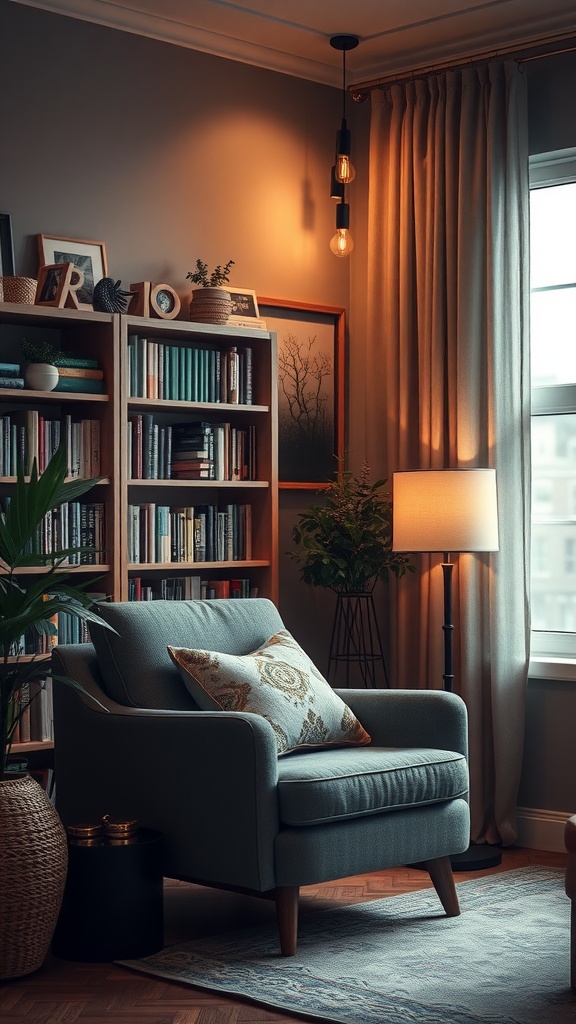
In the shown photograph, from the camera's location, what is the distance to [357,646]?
5312mm

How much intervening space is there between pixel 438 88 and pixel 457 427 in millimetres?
1319

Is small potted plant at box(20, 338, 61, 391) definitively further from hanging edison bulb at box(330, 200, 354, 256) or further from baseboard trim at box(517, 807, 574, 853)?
baseboard trim at box(517, 807, 574, 853)

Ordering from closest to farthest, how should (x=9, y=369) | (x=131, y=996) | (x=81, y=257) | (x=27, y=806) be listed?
1. (x=131, y=996)
2. (x=27, y=806)
3. (x=9, y=369)
4. (x=81, y=257)

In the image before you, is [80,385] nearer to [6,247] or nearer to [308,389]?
[6,247]

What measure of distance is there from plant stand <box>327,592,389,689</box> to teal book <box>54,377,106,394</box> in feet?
4.26

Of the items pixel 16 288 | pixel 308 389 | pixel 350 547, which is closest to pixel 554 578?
pixel 350 547

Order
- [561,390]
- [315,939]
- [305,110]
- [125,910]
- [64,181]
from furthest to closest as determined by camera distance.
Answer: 1. [305,110]
2. [561,390]
3. [64,181]
4. [315,939]
5. [125,910]

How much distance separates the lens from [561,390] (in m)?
4.91

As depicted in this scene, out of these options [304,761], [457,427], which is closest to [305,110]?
[457,427]

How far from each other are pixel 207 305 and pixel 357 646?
4.96 feet

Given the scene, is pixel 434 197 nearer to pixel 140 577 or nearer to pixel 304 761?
pixel 140 577

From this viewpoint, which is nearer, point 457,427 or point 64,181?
point 64,181

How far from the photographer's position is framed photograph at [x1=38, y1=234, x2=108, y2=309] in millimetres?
4480

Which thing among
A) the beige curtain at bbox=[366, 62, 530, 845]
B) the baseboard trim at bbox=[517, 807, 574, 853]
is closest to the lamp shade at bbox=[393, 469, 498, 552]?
the beige curtain at bbox=[366, 62, 530, 845]
